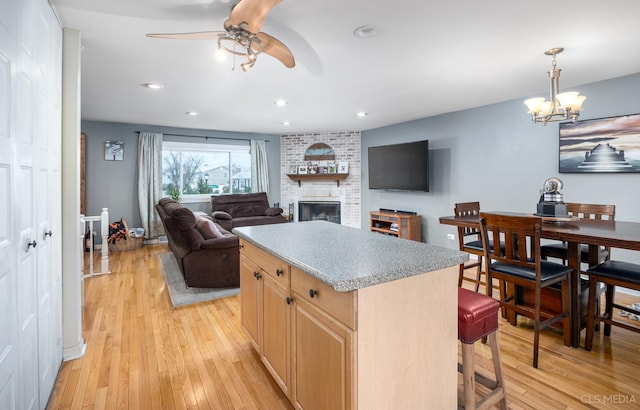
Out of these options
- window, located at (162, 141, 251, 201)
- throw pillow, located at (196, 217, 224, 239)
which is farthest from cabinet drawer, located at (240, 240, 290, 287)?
window, located at (162, 141, 251, 201)

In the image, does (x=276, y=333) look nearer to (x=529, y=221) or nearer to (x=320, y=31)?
(x=529, y=221)

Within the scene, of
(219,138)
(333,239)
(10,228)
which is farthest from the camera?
(219,138)

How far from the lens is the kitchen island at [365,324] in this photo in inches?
45.9

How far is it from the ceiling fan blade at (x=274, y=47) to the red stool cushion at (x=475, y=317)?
1888mm

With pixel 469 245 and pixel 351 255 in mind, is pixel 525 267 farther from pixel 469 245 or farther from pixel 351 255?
pixel 351 255

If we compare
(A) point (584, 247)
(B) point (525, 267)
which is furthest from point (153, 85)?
(A) point (584, 247)

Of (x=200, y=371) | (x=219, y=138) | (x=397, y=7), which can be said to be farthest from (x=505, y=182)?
(x=219, y=138)

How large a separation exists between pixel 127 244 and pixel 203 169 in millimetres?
2086

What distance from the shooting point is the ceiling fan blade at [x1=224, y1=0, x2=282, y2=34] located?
1.61m

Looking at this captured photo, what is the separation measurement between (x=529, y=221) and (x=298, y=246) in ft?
4.94

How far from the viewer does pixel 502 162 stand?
4.39 m

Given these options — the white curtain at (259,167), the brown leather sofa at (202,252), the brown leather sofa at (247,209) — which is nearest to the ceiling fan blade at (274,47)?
the brown leather sofa at (202,252)

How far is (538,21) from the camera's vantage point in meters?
2.16

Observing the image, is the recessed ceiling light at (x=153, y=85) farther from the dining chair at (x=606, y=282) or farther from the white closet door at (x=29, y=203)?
the dining chair at (x=606, y=282)
